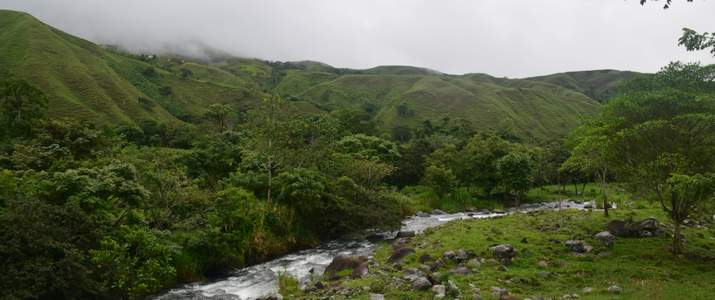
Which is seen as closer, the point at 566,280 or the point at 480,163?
the point at 566,280

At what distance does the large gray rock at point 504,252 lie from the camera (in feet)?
76.1

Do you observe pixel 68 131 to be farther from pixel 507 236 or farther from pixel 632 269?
pixel 632 269

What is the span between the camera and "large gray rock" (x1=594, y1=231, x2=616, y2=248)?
24.8 m

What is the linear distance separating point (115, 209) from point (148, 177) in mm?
5195

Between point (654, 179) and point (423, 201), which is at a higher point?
point (654, 179)

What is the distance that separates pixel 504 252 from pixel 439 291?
23.9ft

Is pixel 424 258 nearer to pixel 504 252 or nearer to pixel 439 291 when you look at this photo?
pixel 504 252

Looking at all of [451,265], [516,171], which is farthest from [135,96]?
[451,265]

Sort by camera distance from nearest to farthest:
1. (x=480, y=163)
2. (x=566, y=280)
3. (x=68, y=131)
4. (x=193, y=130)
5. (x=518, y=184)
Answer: (x=566, y=280), (x=68, y=131), (x=518, y=184), (x=480, y=163), (x=193, y=130)

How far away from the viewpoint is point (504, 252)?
23562 mm

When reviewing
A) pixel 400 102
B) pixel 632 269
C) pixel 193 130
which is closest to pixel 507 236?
pixel 632 269

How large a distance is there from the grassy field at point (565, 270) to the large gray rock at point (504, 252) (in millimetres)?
427

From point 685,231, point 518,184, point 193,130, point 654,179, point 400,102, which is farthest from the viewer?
point 400,102

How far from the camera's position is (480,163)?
228 ft
